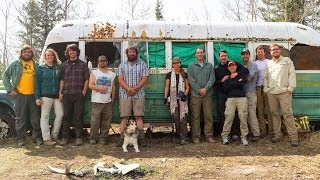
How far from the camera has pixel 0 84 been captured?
912cm

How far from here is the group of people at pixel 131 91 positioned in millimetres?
7812

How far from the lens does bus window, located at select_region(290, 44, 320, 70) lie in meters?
8.70

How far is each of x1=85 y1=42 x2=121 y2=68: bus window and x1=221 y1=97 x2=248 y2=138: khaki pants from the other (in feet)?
8.50

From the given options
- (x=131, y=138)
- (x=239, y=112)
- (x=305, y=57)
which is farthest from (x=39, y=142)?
(x=305, y=57)

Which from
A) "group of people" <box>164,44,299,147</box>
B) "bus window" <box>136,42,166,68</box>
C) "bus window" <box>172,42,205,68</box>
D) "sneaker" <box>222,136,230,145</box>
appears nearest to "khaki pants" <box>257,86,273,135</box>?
"group of people" <box>164,44,299,147</box>

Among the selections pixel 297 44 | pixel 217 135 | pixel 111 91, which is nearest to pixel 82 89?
pixel 111 91

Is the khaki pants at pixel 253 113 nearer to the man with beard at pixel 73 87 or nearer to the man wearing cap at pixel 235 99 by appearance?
the man wearing cap at pixel 235 99

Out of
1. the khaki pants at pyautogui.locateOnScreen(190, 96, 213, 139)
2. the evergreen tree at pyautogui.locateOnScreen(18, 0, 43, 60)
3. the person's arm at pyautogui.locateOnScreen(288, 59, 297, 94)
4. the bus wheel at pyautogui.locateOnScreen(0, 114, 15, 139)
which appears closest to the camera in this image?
the person's arm at pyautogui.locateOnScreen(288, 59, 297, 94)

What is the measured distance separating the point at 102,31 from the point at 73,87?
1.46 meters

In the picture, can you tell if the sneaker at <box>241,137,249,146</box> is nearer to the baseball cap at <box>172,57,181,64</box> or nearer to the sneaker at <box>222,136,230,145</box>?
the sneaker at <box>222,136,230,145</box>

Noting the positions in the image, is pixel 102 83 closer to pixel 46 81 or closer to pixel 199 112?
pixel 46 81

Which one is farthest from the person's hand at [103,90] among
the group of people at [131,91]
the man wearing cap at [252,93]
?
the man wearing cap at [252,93]

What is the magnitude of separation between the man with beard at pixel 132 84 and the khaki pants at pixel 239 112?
1.77 metres

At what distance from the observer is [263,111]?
8.38m
